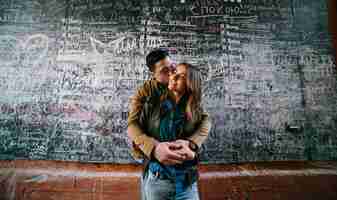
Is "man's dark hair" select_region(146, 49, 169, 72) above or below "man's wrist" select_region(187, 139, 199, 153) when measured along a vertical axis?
above

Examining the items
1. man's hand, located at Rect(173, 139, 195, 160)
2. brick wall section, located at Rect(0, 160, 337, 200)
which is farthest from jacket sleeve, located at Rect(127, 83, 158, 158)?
brick wall section, located at Rect(0, 160, 337, 200)

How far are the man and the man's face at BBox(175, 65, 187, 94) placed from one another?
0.19ft

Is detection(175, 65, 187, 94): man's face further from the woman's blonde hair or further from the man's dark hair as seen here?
the man's dark hair

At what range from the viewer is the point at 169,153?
114 centimetres

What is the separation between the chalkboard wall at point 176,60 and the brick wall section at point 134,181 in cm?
9

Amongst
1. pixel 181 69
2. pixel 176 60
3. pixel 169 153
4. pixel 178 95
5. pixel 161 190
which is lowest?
pixel 161 190

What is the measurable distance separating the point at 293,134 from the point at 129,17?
204 cm

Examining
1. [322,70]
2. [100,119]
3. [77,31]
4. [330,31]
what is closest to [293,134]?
[322,70]

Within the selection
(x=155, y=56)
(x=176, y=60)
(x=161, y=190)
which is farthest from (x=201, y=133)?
(x=176, y=60)

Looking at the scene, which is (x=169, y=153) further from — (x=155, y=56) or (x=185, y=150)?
(x=155, y=56)

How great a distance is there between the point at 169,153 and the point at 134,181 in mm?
1364

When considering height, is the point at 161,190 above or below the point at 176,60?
below

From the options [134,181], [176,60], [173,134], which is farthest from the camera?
[176,60]

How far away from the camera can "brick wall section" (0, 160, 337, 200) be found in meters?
2.31
